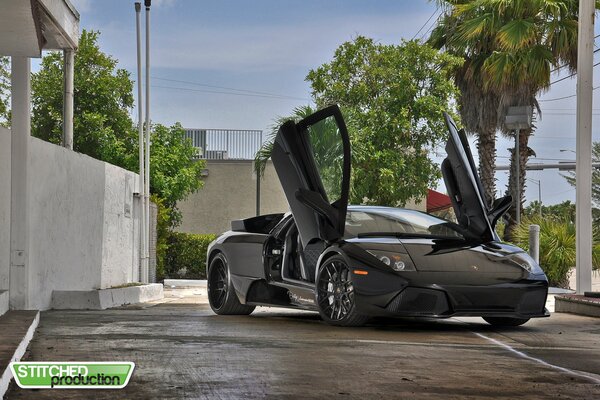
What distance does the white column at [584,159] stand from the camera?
51.3 ft

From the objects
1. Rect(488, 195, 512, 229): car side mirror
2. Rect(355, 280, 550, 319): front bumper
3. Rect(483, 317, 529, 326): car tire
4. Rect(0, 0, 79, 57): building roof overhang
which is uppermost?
Rect(0, 0, 79, 57): building roof overhang

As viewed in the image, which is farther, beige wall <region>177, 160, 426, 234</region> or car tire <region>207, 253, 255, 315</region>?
beige wall <region>177, 160, 426, 234</region>

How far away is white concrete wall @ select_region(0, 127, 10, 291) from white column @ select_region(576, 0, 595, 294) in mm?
8103

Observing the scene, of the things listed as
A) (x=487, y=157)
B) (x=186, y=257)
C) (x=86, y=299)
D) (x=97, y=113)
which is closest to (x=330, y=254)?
(x=86, y=299)

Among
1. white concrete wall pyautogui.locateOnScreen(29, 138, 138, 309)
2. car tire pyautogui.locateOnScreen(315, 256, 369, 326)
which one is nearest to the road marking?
car tire pyautogui.locateOnScreen(315, 256, 369, 326)

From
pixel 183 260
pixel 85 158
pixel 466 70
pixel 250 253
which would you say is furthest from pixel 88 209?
pixel 466 70

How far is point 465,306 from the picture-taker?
983 centimetres

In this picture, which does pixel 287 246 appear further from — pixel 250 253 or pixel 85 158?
pixel 85 158

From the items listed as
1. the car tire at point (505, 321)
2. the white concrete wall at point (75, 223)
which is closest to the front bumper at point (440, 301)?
the car tire at point (505, 321)

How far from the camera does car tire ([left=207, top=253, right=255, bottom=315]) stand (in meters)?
12.3

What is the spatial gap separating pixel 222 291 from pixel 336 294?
2.59 m

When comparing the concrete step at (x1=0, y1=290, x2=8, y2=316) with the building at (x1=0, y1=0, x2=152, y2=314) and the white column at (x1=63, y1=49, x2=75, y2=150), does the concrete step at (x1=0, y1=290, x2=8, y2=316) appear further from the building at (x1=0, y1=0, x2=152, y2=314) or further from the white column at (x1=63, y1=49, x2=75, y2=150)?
the white column at (x1=63, y1=49, x2=75, y2=150)

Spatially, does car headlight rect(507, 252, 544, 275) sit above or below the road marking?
above

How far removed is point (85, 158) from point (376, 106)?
887 inches
